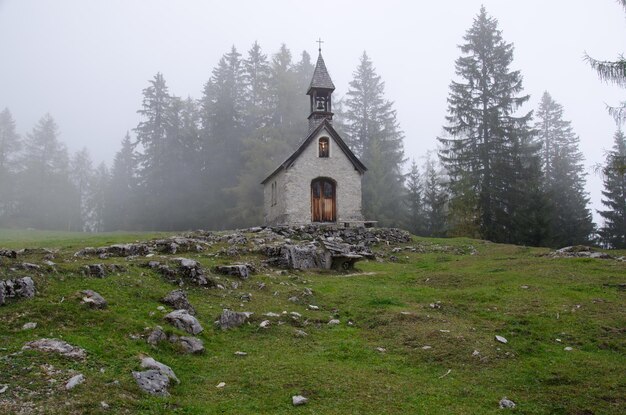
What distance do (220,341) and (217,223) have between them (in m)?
43.9

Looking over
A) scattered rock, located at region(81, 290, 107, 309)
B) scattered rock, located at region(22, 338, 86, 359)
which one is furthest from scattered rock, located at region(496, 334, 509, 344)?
scattered rock, located at region(81, 290, 107, 309)

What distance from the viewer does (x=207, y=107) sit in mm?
56469

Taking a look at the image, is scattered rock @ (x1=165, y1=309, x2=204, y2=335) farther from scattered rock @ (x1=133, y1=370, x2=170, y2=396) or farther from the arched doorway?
the arched doorway

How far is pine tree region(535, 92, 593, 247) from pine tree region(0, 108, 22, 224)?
64.5 m

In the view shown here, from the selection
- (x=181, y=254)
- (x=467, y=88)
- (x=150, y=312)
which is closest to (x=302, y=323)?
(x=150, y=312)

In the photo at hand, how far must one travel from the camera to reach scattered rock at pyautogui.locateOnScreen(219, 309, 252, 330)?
32.2ft

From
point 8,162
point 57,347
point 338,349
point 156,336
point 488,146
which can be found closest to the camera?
point 57,347

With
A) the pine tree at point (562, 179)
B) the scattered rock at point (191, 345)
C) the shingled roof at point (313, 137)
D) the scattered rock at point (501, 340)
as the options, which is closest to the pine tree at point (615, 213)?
the pine tree at point (562, 179)

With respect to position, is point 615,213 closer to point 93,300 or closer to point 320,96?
point 320,96

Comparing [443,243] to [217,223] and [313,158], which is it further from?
[217,223]

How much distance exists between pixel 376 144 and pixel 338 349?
41.2 meters

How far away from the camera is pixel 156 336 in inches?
322

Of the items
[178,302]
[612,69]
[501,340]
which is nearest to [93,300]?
[178,302]

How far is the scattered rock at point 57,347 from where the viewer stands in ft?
22.5
